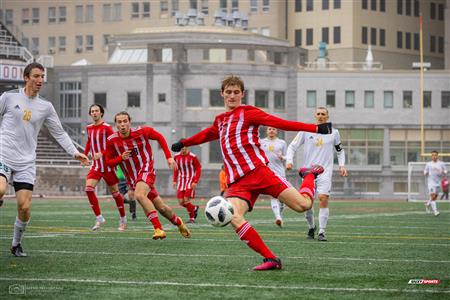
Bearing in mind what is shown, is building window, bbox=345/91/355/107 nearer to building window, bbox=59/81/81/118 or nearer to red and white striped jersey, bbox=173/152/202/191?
building window, bbox=59/81/81/118

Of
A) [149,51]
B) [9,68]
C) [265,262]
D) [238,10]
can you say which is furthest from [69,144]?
[238,10]

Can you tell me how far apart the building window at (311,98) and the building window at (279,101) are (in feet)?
5.91

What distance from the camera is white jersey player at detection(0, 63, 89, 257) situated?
1352cm

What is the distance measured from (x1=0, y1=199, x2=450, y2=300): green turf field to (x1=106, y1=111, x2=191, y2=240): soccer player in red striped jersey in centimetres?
49

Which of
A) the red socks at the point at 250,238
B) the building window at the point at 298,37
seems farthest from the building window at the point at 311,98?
the red socks at the point at 250,238

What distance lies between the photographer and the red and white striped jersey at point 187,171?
26.0 metres

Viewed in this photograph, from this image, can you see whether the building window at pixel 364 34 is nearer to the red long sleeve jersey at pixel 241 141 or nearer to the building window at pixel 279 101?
the building window at pixel 279 101

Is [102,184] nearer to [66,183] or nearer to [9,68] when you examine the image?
[66,183]

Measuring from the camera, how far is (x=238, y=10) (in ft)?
356

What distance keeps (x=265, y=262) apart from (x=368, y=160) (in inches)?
2886

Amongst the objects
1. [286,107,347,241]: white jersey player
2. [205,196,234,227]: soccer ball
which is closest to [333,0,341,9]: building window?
[286,107,347,241]: white jersey player

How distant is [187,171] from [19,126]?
41.8ft

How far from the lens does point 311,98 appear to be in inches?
3273

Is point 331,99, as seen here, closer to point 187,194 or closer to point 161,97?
point 161,97
